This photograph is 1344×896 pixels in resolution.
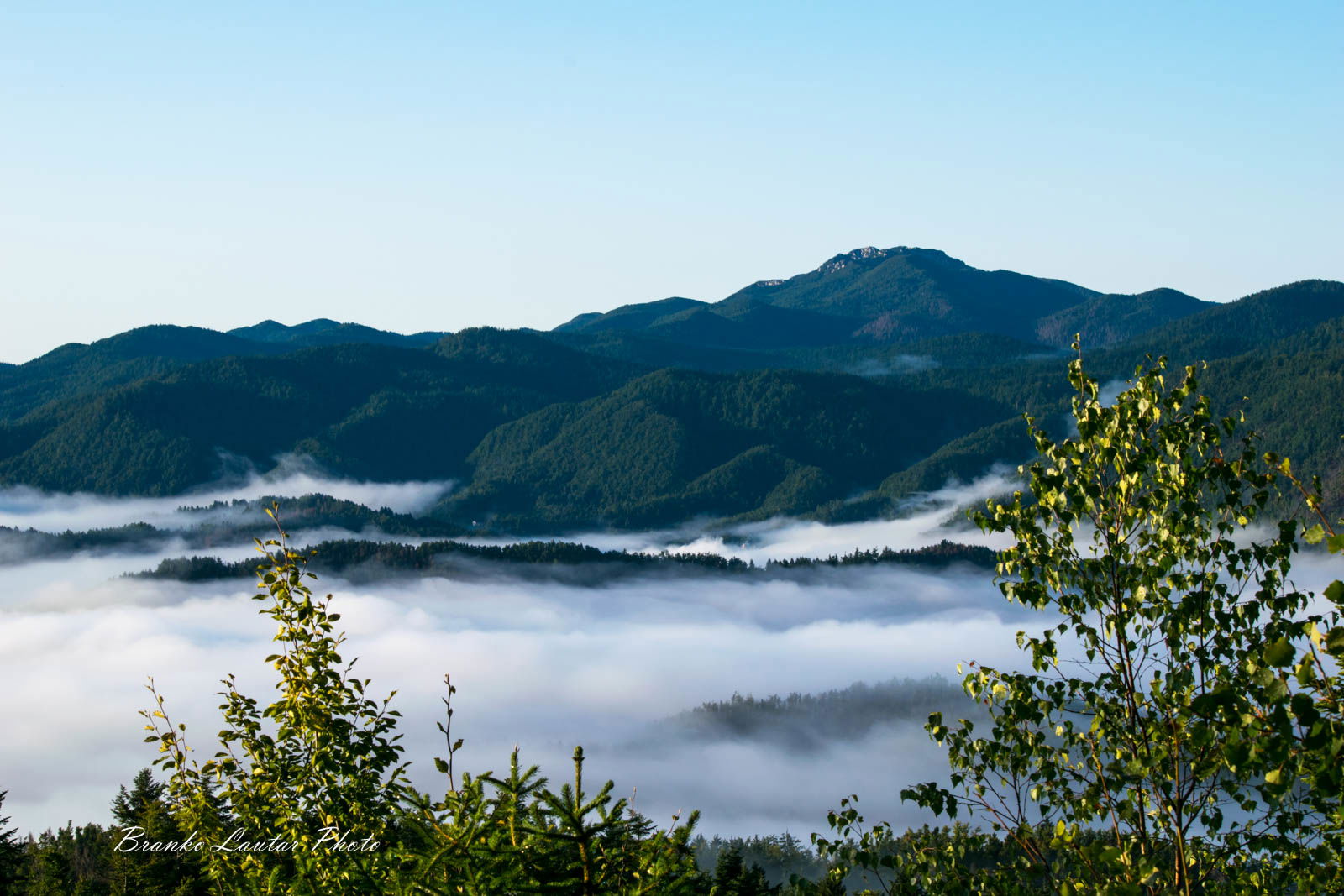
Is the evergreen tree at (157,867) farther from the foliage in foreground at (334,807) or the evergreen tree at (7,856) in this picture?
the foliage in foreground at (334,807)

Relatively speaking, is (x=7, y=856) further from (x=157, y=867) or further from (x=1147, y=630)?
(x=1147, y=630)

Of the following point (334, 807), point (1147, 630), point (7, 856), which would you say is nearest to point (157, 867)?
point (7, 856)

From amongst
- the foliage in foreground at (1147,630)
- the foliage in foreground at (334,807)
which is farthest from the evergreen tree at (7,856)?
the foliage in foreground at (1147,630)

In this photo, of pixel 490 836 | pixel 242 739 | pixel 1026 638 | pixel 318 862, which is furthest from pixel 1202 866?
pixel 242 739

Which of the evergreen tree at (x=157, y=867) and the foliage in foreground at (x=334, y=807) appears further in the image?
the evergreen tree at (x=157, y=867)

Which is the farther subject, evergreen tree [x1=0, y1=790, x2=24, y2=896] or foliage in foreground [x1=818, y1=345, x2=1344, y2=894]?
evergreen tree [x1=0, y1=790, x2=24, y2=896]

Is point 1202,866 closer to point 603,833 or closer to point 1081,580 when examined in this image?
point 1081,580

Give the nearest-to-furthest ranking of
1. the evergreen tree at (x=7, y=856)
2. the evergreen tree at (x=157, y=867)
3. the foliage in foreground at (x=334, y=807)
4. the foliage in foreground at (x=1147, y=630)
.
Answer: the foliage in foreground at (x=334, y=807) < the foliage in foreground at (x=1147, y=630) < the evergreen tree at (x=7, y=856) < the evergreen tree at (x=157, y=867)

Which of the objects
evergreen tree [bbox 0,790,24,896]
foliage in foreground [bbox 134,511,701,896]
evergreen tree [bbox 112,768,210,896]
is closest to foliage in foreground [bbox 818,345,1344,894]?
foliage in foreground [bbox 134,511,701,896]

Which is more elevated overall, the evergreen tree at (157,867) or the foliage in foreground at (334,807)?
the foliage in foreground at (334,807)

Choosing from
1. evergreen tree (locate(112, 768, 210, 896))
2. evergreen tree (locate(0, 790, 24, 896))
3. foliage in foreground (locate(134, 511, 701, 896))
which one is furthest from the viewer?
evergreen tree (locate(112, 768, 210, 896))

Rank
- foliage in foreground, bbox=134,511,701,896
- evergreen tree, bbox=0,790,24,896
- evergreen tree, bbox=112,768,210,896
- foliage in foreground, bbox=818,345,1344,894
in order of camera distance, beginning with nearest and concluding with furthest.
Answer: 1. foliage in foreground, bbox=134,511,701,896
2. foliage in foreground, bbox=818,345,1344,894
3. evergreen tree, bbox=0,790,24,896
4. evergreen tree, bbox=112,768,210,896

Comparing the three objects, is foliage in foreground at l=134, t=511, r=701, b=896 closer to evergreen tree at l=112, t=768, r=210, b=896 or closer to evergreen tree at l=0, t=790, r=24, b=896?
evergreen tree at l=112, t=768, r=210, b=896

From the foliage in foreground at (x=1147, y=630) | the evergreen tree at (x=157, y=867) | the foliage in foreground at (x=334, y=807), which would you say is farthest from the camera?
the evergreen tree at (x=157, y=867)
